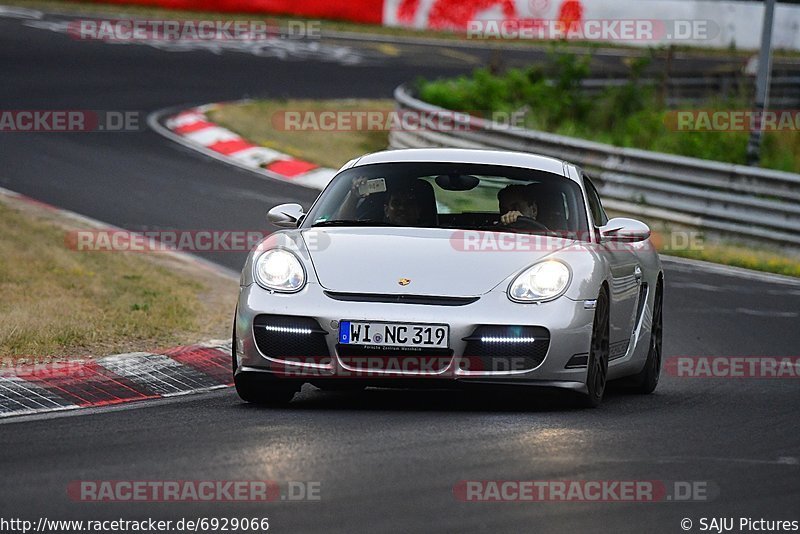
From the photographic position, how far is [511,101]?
2548cm

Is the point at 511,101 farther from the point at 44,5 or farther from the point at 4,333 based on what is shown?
the point at 4,333

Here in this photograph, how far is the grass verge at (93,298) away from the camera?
8.95 metres

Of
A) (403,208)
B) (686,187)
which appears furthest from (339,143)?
(403,208)

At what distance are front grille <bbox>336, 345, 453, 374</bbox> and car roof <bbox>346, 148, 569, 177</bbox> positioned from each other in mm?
1735

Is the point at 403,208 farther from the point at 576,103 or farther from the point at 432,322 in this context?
the point at 576,103

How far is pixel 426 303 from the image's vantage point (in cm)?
717

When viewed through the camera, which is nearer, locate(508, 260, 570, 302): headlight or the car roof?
locate(508, 260, 570, 302): headlight

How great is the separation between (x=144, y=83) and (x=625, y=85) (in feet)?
26.8

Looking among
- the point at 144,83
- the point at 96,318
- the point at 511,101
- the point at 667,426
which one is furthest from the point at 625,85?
the point at 667,426

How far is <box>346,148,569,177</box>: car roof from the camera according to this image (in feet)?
28.1

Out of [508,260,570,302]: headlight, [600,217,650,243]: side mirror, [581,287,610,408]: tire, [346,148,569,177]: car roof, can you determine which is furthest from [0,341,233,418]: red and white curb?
[600,217,650,243]: side mirror
